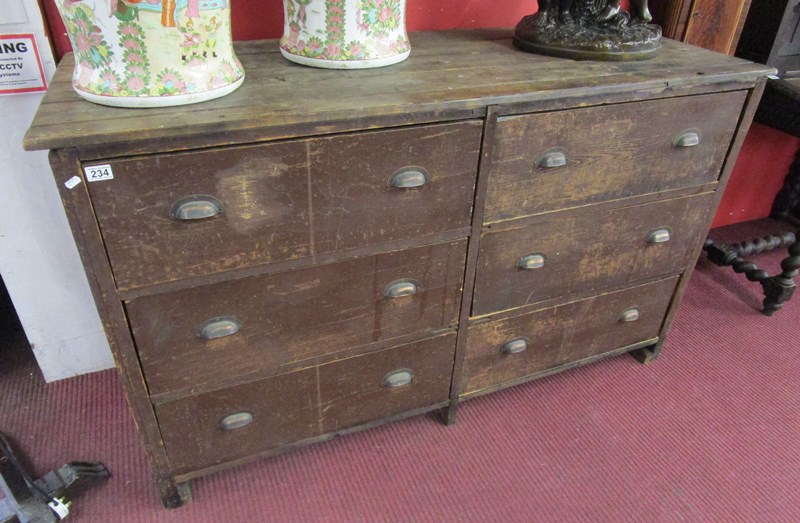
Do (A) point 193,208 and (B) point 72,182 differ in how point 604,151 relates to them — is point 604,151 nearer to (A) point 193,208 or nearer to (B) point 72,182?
(A) point 193,208

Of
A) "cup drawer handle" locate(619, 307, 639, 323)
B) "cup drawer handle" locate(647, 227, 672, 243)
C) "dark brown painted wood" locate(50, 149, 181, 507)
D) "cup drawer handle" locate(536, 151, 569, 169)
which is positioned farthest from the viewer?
"cup drawer handle" locate(619, 307, 639, 323)

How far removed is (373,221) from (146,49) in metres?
0.47

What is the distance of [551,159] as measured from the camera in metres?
1.19

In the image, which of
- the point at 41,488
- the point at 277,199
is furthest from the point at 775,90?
the point at 41,488

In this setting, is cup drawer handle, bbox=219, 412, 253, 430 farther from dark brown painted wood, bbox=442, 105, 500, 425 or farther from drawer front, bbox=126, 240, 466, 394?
dark brown painted wood, bbox=442, 105, 500, 425

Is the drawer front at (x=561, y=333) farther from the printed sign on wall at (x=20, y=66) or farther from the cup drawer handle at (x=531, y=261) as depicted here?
the printed sign on wall at (x=20, y=66)

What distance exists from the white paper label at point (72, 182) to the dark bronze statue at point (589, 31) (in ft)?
3.20

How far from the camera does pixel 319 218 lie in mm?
1056

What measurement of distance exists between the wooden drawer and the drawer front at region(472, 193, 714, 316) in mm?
193

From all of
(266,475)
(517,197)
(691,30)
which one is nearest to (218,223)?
(517,197)

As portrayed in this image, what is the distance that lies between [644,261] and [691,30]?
2.32 ft

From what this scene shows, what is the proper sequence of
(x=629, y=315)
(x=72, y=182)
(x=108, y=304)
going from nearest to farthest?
(x=72, y=182)
(x=108, y=304)
(x=629, y=315)

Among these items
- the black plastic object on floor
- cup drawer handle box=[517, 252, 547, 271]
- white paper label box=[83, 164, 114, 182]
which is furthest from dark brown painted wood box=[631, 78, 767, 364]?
the black plastic object on floor

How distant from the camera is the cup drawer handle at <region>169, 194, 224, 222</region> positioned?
3.09 ft
